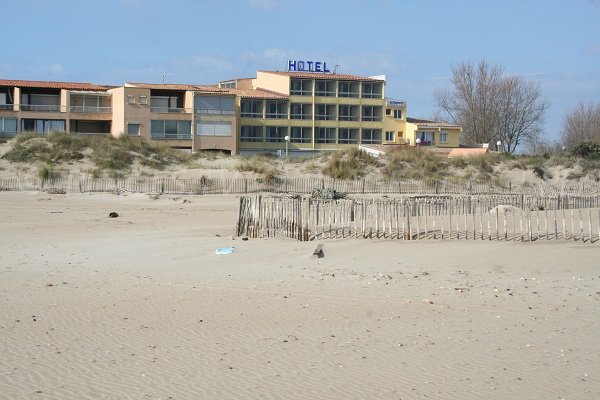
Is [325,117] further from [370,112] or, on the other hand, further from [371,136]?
[371,136]

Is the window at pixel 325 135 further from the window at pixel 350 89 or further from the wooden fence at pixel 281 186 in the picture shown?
the wooden fence at pixel 281 186

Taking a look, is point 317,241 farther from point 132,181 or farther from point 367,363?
point 132,181

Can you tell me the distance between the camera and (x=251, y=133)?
220 ft

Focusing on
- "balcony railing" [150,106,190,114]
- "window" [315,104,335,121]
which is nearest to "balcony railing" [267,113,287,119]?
"window" [315,104,335,121]

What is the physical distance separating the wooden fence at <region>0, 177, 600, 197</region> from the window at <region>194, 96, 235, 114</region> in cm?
2354

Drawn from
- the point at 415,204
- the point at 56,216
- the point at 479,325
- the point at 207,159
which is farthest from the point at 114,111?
the point at 479,325

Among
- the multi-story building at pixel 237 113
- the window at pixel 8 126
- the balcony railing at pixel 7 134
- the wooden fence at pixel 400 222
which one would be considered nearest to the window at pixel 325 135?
the multi-story building at pixel 237 113

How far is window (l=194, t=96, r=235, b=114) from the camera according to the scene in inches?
2457

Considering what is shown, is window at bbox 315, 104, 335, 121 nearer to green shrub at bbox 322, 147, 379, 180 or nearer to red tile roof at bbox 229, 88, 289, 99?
red tile roof at bbox 229, 88, 289, 99

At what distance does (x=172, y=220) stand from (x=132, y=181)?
1216 centimetres

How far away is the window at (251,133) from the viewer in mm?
66500

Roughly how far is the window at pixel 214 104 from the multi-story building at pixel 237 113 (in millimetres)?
81

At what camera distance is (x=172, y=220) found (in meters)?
26.8

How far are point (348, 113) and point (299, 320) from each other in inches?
2406
